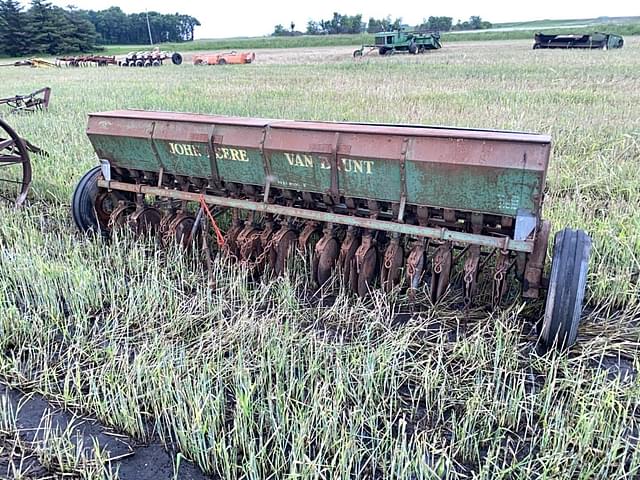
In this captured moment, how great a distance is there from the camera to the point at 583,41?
29.4 metres

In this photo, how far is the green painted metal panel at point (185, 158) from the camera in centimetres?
435

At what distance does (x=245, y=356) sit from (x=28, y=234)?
2.92 meters

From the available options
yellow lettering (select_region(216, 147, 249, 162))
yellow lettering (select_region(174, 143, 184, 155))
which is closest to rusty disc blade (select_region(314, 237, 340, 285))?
yellow lettering (select_region(216, 147, 249, 162))

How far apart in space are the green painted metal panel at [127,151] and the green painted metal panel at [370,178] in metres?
1.77

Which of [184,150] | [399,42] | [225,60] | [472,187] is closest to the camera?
[472,187]

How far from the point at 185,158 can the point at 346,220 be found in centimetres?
151

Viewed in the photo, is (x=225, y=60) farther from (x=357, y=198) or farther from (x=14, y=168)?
(x=357, y=198)

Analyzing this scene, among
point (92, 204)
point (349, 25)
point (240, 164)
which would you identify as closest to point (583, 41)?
point (240, 164)

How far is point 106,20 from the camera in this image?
77312mm

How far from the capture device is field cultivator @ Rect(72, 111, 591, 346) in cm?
327

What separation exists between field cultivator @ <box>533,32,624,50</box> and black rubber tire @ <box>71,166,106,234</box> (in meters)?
29.8

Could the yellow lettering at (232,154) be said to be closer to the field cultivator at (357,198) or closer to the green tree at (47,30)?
the field cultivator at (357,198)

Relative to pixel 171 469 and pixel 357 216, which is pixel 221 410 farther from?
pixel 357 216

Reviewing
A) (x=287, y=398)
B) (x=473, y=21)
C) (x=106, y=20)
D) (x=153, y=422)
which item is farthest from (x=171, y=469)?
(x=473, y=21)
